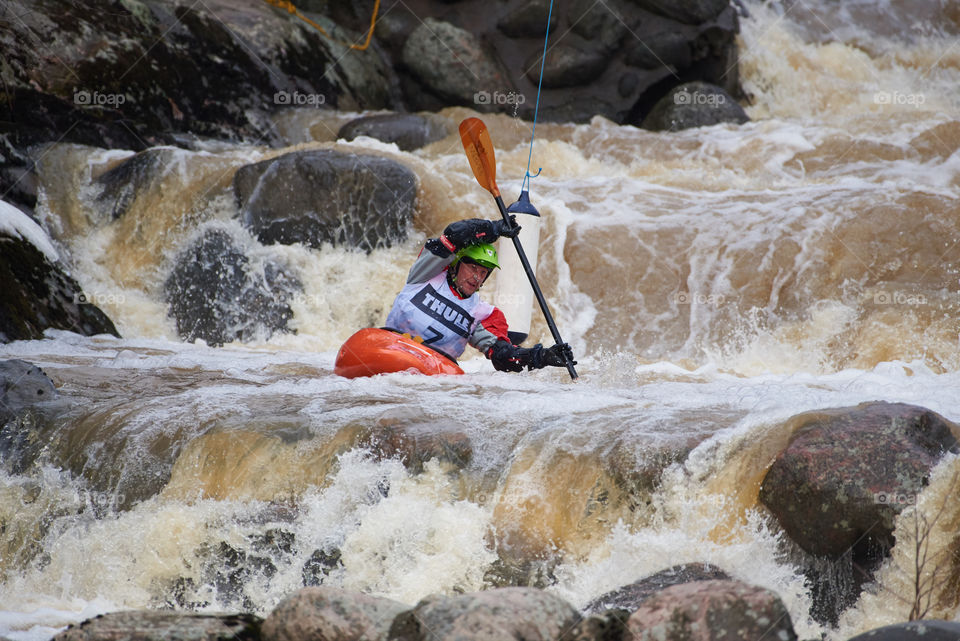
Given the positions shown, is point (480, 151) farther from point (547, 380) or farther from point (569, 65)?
point (569, 65)

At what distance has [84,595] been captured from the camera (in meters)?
3.51

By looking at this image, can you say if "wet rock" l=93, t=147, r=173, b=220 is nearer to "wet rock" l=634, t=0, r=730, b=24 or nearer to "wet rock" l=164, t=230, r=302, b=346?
"wet rock" l=164, t=230, r=302, b=346

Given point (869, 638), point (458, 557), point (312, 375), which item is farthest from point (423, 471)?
point (312, 375)

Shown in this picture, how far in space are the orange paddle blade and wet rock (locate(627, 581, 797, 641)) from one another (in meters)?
3.60

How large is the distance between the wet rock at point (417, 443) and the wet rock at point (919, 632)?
1.68 metres

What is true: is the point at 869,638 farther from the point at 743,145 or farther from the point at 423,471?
the point at 743,145

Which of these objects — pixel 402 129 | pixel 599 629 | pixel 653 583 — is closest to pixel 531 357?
pixel 653 583

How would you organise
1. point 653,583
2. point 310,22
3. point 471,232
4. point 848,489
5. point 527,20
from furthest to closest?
point 527,20 < point 310,22 < point 471,232 < point 653,583 < point 848,489

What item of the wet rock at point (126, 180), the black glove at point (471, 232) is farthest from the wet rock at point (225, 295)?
the black glove at point (471, 232)

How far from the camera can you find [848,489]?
9.75 ft

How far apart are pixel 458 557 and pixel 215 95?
27.9 feet

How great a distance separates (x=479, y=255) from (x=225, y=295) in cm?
339

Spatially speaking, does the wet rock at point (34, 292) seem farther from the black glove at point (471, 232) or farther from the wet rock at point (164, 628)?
the wet rock at point (164, 628)

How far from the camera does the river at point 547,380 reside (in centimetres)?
333
